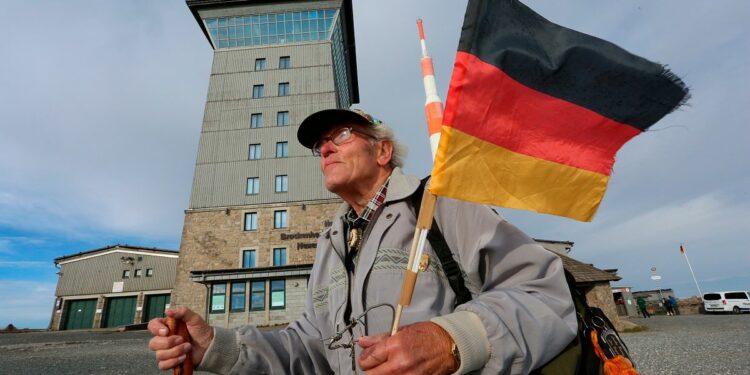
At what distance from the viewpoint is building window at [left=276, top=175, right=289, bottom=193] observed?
31.2 m

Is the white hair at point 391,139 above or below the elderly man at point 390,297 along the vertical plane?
above

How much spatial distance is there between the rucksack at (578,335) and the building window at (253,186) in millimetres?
31244

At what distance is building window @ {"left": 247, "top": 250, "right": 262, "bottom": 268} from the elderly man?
28210mm

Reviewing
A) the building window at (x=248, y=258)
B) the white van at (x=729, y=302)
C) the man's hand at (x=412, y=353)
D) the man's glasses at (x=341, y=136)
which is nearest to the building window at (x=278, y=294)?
the building window at (x=248, y=258)

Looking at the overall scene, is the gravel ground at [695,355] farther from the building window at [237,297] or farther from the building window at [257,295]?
the building window at [237,297]

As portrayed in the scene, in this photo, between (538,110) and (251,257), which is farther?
(251,257)

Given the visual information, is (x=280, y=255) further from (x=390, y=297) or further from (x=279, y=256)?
(x=390, y=297)

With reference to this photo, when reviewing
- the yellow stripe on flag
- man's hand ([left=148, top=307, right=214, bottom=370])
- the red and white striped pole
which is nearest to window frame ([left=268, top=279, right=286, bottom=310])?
the red and white striped pole

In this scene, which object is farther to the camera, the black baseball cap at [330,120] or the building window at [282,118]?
the building window at [282,118]

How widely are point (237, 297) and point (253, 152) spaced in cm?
1295

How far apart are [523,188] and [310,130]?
6.01 ft

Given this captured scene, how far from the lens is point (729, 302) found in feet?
90.2

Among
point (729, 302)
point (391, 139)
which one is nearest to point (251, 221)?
point (391, 139)

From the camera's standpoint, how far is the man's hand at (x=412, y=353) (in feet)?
4.01
